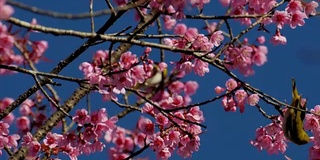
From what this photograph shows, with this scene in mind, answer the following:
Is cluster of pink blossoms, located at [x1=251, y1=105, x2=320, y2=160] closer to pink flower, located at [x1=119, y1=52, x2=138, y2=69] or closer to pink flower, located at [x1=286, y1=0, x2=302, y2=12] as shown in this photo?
pink flower, located at [x1=286, y1=0, x2=302, y2=12]

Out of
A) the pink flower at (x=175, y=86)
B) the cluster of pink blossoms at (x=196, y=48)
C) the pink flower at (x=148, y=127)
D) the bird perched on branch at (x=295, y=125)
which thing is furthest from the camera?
the pink flower at (x=175, y=86)

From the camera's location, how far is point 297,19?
4852mm

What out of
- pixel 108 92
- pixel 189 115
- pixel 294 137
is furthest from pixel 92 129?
pixel 294 137

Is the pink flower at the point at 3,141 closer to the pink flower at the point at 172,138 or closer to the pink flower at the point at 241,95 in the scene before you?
the pink flower at the point at 172,138

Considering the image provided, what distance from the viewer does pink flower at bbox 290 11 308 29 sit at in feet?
15.7

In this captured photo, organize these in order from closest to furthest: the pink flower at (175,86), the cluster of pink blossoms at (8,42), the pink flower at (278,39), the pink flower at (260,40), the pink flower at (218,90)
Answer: the cluster of pink blossoms at (8,42)
the pink flower at (278,39)
the pink flower at (218,90)
the pink flower at (260,40)
the pink flower at (175,86)

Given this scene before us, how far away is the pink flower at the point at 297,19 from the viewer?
188 inches

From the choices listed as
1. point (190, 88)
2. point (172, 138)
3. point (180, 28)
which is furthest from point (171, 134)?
point (190, 88)

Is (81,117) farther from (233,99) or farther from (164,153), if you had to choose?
(233,99)

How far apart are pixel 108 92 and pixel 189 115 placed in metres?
0.84

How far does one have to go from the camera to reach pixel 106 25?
3.95 metres

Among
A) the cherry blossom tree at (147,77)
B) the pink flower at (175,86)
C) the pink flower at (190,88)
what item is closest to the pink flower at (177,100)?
the cherry blossom tree at (147,77)

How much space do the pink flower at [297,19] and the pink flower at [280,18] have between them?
0.10 metres

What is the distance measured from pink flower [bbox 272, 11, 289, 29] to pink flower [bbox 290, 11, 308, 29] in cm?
10
